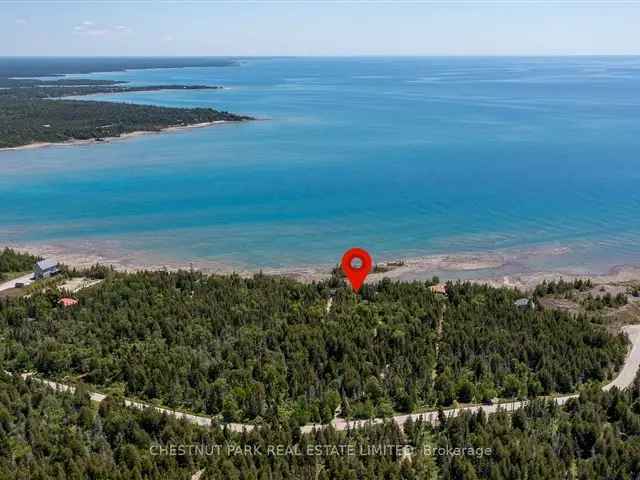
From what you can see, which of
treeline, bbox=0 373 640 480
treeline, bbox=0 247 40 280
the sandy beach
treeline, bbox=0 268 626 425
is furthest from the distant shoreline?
the sandy beach

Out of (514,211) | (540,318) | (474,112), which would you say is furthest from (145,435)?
(474,112)

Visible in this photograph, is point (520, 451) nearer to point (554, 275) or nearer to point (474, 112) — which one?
point (554, 275)

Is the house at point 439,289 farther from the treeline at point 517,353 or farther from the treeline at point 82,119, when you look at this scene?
the treeline at point 82,119

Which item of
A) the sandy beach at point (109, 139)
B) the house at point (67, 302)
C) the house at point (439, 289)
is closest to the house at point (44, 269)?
the house at point (67, 302)

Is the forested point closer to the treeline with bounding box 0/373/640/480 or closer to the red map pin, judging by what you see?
the red map pin

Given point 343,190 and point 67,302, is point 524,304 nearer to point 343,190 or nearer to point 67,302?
point 67,302

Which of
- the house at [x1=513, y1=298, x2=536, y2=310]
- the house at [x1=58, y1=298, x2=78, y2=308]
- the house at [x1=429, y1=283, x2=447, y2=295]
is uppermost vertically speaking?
the house at [x1=429, y1=283, x2=447, y2=295]
